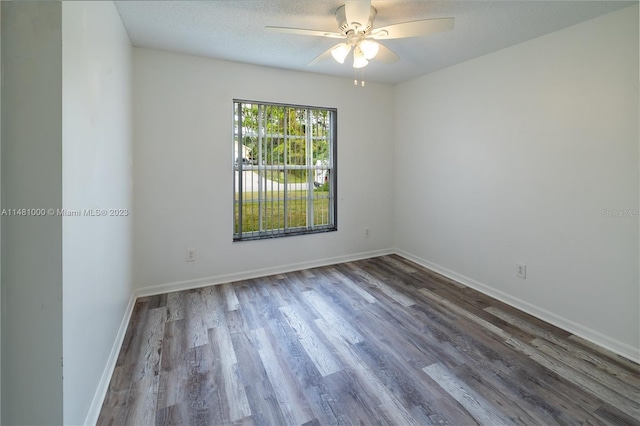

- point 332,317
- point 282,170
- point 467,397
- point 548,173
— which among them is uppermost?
point 282,170

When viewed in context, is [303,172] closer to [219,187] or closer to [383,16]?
[219,187]

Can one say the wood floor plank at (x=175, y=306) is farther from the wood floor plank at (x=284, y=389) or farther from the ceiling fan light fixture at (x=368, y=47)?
the ceiling fan light fixture at (x=368, y=47)

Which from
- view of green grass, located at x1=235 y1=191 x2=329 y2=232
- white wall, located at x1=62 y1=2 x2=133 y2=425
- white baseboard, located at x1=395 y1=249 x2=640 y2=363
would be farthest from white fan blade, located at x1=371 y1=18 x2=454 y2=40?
white baseboard, located at x1=395 y1=249 x2=640 y2=363

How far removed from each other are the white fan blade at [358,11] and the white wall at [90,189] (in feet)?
4.39

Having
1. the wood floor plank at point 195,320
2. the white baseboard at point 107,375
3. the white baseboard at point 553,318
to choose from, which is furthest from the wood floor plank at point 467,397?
the white baseboard at point 107,375

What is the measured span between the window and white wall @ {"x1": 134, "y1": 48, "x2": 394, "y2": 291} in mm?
115

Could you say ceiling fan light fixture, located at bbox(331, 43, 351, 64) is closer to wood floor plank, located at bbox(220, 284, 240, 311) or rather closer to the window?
the window

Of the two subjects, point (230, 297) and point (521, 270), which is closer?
point (521, 270)

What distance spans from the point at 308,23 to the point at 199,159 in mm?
1678

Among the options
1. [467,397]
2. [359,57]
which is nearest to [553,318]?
[467,397]

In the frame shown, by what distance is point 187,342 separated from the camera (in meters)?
2.21

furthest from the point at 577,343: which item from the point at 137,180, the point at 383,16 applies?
the point at 137,180

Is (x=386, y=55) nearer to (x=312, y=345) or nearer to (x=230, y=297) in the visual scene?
(x=312, y=345)

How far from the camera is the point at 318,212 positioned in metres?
3.95
